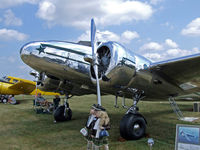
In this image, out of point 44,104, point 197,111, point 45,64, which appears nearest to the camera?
point 45,64

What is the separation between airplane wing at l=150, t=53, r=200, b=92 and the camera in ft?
16.1

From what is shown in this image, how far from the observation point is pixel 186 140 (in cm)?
310

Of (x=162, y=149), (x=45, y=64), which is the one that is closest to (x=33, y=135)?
(x=45, y=64)

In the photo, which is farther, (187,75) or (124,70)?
(187,75)

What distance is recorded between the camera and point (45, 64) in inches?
211

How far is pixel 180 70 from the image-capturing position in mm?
5363

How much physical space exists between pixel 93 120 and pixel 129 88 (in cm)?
199

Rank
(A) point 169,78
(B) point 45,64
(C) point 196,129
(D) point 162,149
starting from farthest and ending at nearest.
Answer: (A) point 169,78 < (B) point 45,64 < (D) point 162,149 < (C) point 196,129

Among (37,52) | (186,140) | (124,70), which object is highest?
(37,52)

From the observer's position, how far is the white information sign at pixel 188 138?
9.82ft

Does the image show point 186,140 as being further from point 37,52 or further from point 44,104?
point 44,104

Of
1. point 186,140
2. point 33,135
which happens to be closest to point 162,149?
point 186,140

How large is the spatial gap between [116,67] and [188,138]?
2321 mm

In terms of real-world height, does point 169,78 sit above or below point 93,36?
below
